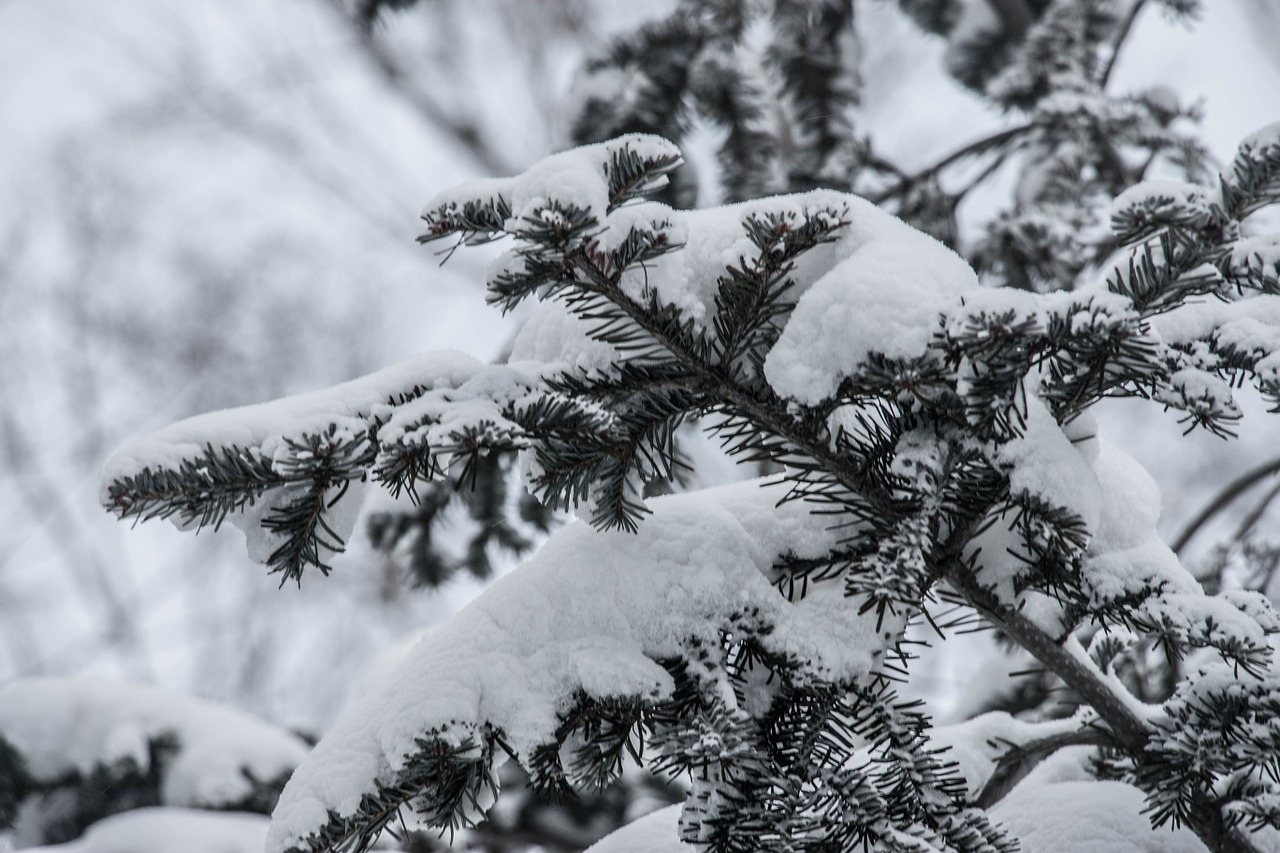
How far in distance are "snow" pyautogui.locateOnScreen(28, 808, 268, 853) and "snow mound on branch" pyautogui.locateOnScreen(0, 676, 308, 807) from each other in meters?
0.09

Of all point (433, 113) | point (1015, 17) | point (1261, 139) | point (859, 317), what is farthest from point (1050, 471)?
point (433, 113)

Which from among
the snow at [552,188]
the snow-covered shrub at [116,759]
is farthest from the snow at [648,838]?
the snow-covered shrub at [116,759]

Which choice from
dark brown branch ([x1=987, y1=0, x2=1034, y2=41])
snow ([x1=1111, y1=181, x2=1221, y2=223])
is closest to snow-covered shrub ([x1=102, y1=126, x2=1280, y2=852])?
snow ([x1=1111, y1=181, x2=1221, y2=223])

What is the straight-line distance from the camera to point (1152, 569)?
908mm

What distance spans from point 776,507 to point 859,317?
0.89 ft

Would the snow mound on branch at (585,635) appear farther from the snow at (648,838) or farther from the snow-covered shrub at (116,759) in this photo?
the snow-covered shrub at (116,759)

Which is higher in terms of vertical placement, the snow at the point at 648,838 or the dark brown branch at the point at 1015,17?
the dark brown branch at the point at 1015,17

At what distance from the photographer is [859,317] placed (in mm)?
822

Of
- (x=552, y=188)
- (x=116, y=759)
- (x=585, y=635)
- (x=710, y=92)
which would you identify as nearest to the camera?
(x=552, y=188)

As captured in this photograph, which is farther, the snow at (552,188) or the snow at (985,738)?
the snow at (985,738)

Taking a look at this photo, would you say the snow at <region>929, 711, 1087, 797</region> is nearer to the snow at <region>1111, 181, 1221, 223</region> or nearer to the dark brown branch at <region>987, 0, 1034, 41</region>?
the snow at <region>1111, 181, 1221, 223</region>

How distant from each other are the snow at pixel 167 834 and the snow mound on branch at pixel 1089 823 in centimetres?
177

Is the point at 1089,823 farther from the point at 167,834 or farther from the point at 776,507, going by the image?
the point at 167,834

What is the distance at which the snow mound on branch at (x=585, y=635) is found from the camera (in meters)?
0.85
